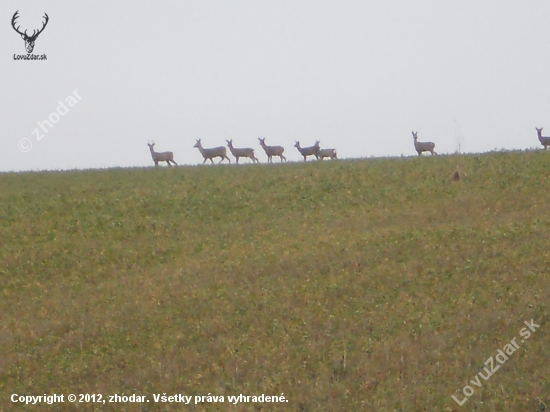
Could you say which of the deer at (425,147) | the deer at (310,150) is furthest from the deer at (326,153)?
the deer at (425,147)

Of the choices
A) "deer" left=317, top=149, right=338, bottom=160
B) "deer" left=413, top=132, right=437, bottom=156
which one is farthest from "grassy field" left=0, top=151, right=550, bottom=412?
"deer" left=317, top=149, right=338, bottom=160

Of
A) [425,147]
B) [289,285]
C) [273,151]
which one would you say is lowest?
[289,285]

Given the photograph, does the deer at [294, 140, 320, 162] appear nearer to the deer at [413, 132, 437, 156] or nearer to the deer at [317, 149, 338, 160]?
the deer at [317, 149, 338, 160]

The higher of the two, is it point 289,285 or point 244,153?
point 244,153

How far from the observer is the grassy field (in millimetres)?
16703

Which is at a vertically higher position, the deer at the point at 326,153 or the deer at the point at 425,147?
the deer at the point at 326,153

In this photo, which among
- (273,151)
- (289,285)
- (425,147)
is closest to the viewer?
(289,285)

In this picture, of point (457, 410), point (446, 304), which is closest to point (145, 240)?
point (446, 304)

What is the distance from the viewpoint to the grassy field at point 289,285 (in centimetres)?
1670

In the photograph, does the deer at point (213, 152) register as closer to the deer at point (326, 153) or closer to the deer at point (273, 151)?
the deer at point (273, 151)

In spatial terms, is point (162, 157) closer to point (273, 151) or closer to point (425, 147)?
point (273, 151)

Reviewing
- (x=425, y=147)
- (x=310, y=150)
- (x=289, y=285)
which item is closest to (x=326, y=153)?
(x=310, y=150)

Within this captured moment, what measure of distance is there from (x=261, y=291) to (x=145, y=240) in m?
7.19

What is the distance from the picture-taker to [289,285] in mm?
21594
